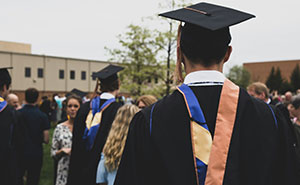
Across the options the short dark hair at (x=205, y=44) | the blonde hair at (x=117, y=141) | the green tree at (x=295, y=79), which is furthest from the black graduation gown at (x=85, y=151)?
the green tree at (x=295, y=79)

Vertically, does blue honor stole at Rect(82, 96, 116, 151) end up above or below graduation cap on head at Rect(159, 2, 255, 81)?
below

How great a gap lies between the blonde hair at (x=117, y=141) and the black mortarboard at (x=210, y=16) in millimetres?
1804

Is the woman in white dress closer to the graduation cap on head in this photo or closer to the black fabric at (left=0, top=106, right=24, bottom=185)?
the black fabric at (left=0, top=106, right=24, bottom=185)

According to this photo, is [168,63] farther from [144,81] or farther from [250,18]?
[250,18]

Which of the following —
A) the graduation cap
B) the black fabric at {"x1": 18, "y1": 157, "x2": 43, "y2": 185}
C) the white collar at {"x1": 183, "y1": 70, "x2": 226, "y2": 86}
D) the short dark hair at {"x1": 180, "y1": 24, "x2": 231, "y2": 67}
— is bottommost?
the black fabric at {"x1": 18, "y1": 157, "x2": 43, "y2": 185}

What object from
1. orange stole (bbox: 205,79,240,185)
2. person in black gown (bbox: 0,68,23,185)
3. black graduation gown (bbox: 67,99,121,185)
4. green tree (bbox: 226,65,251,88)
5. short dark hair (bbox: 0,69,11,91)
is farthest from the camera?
green tree (bbox: 226,65,251,88)

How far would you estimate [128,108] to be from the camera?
12.8ft

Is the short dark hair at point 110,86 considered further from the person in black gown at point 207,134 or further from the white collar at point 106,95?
the person in black gown at point 207,134

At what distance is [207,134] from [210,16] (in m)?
0.71

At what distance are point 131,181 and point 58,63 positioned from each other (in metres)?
46.2

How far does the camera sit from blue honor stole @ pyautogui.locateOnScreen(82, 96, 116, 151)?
4730 mm

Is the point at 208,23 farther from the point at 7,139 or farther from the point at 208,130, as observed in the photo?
the point at 7,139

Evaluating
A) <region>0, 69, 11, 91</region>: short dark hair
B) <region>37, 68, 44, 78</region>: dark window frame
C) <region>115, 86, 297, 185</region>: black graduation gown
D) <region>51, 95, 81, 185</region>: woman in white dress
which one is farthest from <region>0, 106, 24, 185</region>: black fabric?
<region>37, 68, 44, 78</region>: dark window frame

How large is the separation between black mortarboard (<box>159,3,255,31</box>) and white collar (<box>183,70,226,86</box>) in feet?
0.79
